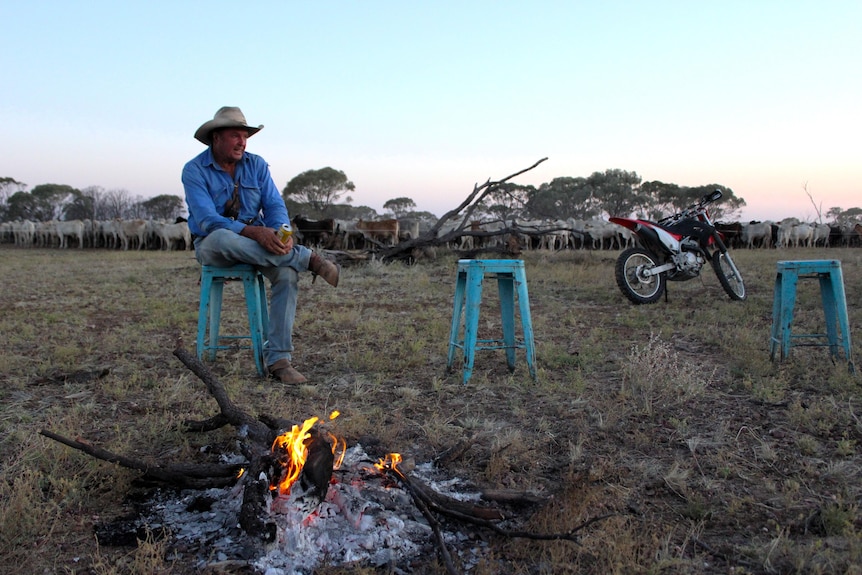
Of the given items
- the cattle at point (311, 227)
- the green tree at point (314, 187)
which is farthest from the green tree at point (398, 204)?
the cattle at point (311, 227)

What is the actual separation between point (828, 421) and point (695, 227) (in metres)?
4.93

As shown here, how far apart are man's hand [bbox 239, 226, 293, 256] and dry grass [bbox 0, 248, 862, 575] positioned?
0.83 m

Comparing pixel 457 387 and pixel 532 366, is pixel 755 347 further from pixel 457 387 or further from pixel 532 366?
pixel 457 387

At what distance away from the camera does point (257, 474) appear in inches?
80.0

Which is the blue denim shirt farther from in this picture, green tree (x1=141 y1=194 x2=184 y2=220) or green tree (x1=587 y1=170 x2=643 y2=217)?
green tree (x1=141 y1=194 x2=184 y2=220)

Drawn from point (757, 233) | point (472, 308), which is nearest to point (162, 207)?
point (757, 233)

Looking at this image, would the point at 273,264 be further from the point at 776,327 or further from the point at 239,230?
the point at 776,327

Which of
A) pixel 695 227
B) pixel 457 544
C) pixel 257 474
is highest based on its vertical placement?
pixel 695 227

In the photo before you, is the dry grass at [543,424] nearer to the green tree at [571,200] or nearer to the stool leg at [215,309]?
the stool leg at [215,309]

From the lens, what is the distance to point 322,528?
6.48ft

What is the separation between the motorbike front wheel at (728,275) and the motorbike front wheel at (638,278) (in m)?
0.70

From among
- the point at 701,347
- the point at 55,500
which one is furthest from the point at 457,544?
the point at 701,347

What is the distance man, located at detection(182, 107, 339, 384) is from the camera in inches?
148

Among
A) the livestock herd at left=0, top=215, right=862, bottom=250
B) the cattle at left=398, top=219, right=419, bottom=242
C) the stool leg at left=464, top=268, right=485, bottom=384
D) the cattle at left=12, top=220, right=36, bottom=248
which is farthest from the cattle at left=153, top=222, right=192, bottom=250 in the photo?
the stool leg at left=464, top=268, right=485, bottom=384
